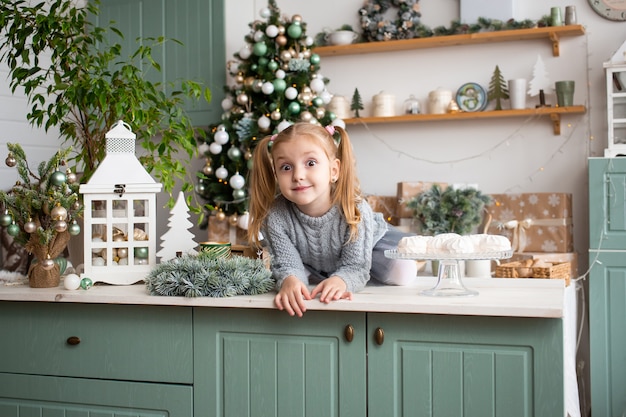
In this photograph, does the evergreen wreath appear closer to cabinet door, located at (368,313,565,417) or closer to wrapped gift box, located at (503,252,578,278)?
wrapped gift box, located at (503,252,578,278)

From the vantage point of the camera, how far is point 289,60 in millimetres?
3902

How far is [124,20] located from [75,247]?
2159mm

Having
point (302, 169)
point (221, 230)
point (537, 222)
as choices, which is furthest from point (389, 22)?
point (302, 169)

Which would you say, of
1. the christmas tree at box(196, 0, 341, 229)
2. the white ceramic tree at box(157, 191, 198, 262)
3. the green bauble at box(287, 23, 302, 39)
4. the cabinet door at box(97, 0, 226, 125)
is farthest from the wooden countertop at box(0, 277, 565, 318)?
the cabinet door at box(97, 0, 226, 125)

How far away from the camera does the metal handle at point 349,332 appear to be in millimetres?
1739

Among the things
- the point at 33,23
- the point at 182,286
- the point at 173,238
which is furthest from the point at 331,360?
the point at 33,23

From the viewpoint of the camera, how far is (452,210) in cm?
335

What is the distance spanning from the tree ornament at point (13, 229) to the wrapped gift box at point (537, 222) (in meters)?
2.26

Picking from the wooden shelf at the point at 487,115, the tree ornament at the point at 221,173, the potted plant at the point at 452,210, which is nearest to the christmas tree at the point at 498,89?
the wooden shelf at the point at 487,115

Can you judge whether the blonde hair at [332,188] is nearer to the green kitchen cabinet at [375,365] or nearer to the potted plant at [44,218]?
the green kitchen cabinet at [375,365]

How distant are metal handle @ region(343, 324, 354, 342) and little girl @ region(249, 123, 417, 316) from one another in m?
0.13

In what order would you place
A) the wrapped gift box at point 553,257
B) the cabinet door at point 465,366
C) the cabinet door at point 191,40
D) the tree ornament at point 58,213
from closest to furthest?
1. the cabinet door at point 465,366
2. the tree ornament at point 58,213
3. the wrapped gift box at point 553,257
4. the cabinet door at point 191,40

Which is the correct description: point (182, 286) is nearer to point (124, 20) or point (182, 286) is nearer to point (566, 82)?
point (566, 82)

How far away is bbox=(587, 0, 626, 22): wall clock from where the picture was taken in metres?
3.74
